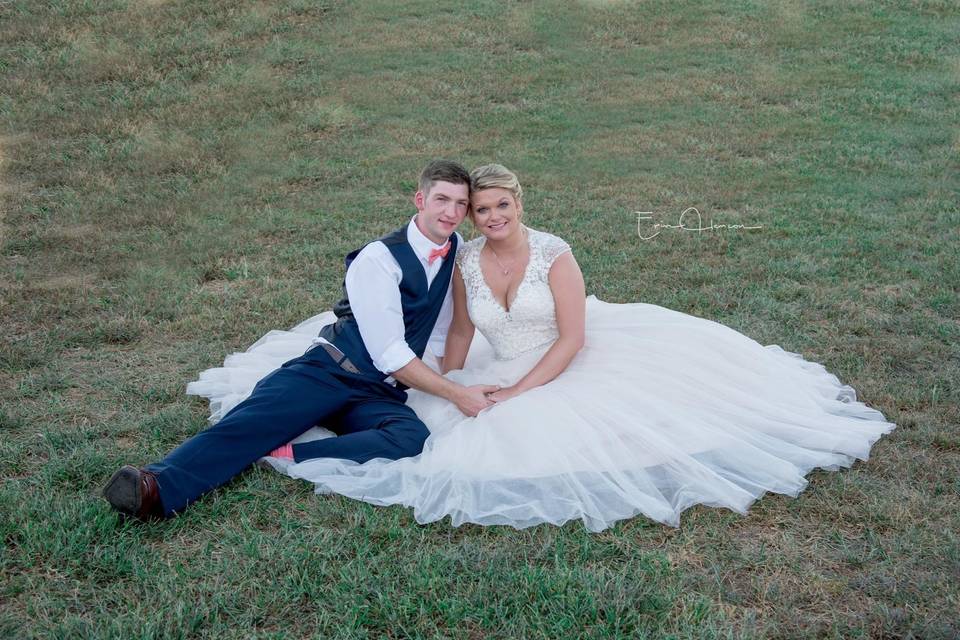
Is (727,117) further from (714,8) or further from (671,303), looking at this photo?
(671,303)

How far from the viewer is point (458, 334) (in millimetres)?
5617

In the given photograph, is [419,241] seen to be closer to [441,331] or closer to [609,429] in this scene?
[441,331]

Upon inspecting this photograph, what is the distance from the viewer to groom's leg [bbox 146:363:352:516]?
4461mm

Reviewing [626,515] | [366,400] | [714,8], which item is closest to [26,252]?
[366,400]

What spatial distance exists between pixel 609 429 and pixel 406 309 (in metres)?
1.33

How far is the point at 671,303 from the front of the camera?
776cm

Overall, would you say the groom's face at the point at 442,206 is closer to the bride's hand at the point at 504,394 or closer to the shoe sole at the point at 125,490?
the bride's hand at the point at 504,394

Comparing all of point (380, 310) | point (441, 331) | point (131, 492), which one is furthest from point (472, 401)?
point (131, 492)

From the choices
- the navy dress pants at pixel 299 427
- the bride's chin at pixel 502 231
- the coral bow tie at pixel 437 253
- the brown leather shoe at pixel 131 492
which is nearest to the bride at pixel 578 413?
the bride's chin at pixel 502 231

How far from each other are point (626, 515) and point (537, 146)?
9771 mm

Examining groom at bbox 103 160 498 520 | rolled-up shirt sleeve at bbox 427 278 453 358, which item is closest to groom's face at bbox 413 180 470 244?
groom at bbox 103 160 498 520

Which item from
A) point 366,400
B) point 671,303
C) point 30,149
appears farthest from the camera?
point 30,149

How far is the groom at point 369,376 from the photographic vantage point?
4.73 m

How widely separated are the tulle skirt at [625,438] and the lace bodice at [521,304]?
0.38ft
